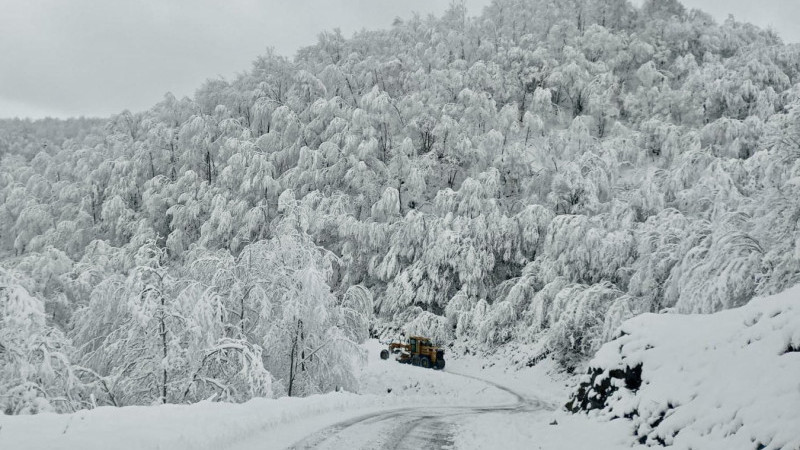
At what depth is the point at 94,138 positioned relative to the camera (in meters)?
56.1

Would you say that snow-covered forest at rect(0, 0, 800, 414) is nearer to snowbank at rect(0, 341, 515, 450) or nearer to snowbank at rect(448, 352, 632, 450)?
snowbank at rect(0, 341, 515, 450)

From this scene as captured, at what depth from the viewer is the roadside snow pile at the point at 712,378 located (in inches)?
224

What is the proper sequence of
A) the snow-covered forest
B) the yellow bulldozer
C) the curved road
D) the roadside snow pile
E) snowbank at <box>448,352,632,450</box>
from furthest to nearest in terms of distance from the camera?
the yellow bulldozer < the snow-covered forest < the curved road < snowbank at <box>448,352,632,450</box> < the roadside snow pile

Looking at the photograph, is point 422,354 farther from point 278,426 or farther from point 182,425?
point 182,425

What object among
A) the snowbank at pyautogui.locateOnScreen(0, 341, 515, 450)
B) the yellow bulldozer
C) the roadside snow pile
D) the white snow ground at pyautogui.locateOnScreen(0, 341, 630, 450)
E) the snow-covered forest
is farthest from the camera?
the yellow bulldozer

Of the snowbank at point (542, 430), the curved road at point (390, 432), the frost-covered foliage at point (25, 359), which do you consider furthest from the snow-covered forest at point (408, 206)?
the curved road at point (390, 432)

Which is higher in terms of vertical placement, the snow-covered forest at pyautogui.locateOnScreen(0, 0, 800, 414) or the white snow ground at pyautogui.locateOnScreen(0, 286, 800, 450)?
the snow-covered forest at pyautogui.locateOnScreen(0, 0, 800, 414)

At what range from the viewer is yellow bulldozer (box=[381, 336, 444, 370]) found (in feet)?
94.0

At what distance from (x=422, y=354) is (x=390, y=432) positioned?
738 inches

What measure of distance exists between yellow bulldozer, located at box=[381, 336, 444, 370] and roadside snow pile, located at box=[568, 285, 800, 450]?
19.1 meters

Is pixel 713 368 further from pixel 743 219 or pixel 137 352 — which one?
pixel 137 352

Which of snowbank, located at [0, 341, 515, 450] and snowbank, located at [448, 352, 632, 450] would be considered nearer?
snowbank, located at [0, 341, 515, 450]

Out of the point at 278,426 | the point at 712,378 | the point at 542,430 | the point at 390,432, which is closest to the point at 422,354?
the point at 542,430

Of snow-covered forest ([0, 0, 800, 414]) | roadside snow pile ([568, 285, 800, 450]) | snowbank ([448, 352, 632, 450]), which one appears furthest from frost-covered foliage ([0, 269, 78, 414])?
roadside snow pile ([568, 285, 800, 450])
